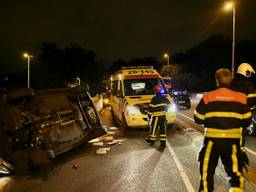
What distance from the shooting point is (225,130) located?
414 centimetres

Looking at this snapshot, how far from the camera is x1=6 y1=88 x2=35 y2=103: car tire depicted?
7086mm

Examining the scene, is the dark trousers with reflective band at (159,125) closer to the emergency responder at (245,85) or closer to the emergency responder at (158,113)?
the emergency responder at (158,113)

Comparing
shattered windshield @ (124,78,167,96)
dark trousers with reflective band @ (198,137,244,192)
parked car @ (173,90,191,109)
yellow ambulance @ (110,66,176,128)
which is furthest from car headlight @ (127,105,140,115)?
parked car @ (173,90,191,109)

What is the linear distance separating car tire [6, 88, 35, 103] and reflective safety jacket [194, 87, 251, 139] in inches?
177

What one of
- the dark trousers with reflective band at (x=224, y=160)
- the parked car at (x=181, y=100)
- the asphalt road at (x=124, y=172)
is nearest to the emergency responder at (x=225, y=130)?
the dark trousers with reflective band at (x=224, y=160)

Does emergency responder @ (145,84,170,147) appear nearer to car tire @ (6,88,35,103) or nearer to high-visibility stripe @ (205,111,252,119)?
car tire @ (6,88,35,103)

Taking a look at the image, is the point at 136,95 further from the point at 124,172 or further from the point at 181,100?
the point at 181,100

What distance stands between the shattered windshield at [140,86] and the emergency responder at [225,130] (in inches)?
326

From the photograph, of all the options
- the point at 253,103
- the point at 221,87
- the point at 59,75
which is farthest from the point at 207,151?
the point at 59,75

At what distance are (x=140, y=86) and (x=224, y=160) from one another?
28.6 ft

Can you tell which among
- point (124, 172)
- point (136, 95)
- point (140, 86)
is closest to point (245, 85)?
point (124, 172)

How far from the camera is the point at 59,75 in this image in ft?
204

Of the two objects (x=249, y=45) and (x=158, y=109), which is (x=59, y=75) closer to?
(x=249, y=45)

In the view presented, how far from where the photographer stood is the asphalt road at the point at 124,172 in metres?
5.76
